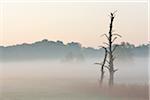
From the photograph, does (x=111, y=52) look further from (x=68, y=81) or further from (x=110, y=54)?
(x=68, y=81)

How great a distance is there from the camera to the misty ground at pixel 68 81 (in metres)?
2.47

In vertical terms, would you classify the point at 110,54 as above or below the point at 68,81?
above

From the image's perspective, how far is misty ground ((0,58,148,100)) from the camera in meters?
2.47

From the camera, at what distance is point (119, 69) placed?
8.19ft

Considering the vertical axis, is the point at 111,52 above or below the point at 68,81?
above

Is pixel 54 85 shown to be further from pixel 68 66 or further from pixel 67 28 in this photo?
pixel 67 28

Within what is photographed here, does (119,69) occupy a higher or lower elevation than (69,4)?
lower

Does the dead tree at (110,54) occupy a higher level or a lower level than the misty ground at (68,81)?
higher

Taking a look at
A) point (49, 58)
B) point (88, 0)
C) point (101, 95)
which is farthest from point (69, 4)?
point (101, 95)

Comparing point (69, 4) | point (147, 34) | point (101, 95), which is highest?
point (69, 4)

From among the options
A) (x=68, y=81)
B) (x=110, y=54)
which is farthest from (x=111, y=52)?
(x=68, y=81)

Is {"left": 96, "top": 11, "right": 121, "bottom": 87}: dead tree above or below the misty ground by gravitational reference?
above

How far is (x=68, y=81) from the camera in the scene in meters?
2.49

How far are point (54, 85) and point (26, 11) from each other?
1.36 feet
